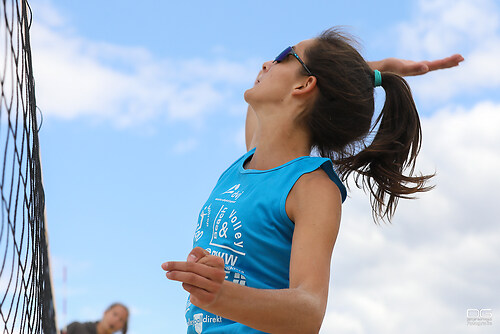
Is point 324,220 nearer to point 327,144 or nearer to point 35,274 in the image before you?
point 327,144

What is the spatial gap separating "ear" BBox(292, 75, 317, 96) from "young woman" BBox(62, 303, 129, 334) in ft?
18.2

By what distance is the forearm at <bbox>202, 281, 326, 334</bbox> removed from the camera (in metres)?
1.77

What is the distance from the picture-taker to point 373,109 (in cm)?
291

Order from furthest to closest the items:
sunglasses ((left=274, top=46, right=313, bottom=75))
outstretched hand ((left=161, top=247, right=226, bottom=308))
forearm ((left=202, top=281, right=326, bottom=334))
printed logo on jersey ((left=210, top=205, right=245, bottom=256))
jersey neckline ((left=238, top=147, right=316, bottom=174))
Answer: sunglasses ((left=274, top=46, right=313, bottom=75)) < jersey neckline ((left=238, top=147, right=316, bottom=174)) < printed logo on jersey ((left=210, top=205, right=245, bottom=256)) < forearm ((left=202, top=281, right=326, bottom=334)) < outstretched hand ((left=161, top=247, right=226, bottom=308))

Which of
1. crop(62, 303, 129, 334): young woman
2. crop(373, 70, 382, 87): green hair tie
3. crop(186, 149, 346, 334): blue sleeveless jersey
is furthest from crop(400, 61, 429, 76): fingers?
crop(62, 303, 129, 334): young woman

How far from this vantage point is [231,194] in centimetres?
265

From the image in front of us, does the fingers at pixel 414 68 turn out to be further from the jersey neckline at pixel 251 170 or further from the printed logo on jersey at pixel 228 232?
the printed logo on jersey at pixel 228 232

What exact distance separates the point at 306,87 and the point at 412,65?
96cm

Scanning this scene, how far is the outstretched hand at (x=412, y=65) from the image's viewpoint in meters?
3.47

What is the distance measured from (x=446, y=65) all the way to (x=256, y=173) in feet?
4.72

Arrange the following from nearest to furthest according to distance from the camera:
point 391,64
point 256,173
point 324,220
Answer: point 324,220 → point 256,173 → point 391,64

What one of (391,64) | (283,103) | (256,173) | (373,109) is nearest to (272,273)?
(256,173)

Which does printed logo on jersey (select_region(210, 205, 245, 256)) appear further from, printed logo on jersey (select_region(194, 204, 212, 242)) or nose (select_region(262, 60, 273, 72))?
nose (select_region(262, 60, 273, 72))

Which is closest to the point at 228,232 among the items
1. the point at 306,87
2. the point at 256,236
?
the point at 256,236
